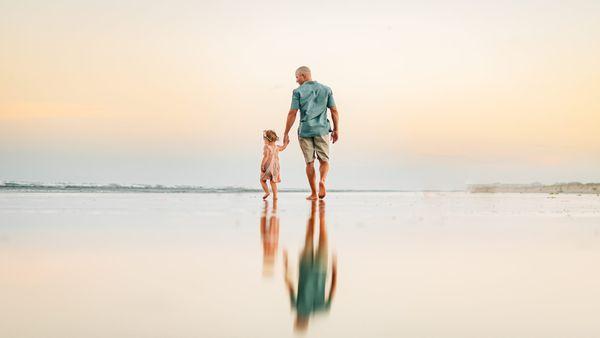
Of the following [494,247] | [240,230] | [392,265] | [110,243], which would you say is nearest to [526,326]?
[392,265]

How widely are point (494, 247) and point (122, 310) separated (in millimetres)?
3057

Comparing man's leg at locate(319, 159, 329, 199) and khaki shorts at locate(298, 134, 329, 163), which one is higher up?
khaki shorts at locate(298, 134, 329, 163)

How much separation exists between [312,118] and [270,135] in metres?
3.59

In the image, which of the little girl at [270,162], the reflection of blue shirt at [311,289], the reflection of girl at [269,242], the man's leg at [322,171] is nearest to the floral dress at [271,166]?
the little girl at [270,162]

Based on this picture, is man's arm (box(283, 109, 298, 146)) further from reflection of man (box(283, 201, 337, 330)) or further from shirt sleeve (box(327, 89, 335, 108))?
reflection of man (box(283, 201, 337, 330))

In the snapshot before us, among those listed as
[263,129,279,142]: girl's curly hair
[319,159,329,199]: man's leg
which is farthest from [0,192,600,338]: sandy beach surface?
[263,129,279,142]: girl's curly hair

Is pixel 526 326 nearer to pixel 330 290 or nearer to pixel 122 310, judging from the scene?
pixel 330 290

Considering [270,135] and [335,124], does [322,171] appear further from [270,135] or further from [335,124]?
[270,135]

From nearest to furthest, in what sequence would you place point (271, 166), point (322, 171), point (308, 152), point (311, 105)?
1. point (311, 105)
2. point (308, 152)
3. point (322, 171)
4. point (271, 166)

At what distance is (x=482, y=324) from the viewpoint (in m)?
2.17

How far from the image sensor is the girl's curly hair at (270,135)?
1582 cm

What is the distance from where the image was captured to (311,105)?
12.4m

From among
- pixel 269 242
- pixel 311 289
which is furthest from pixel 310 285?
pixel 269 242

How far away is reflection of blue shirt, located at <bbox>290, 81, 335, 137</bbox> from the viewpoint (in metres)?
12.4
